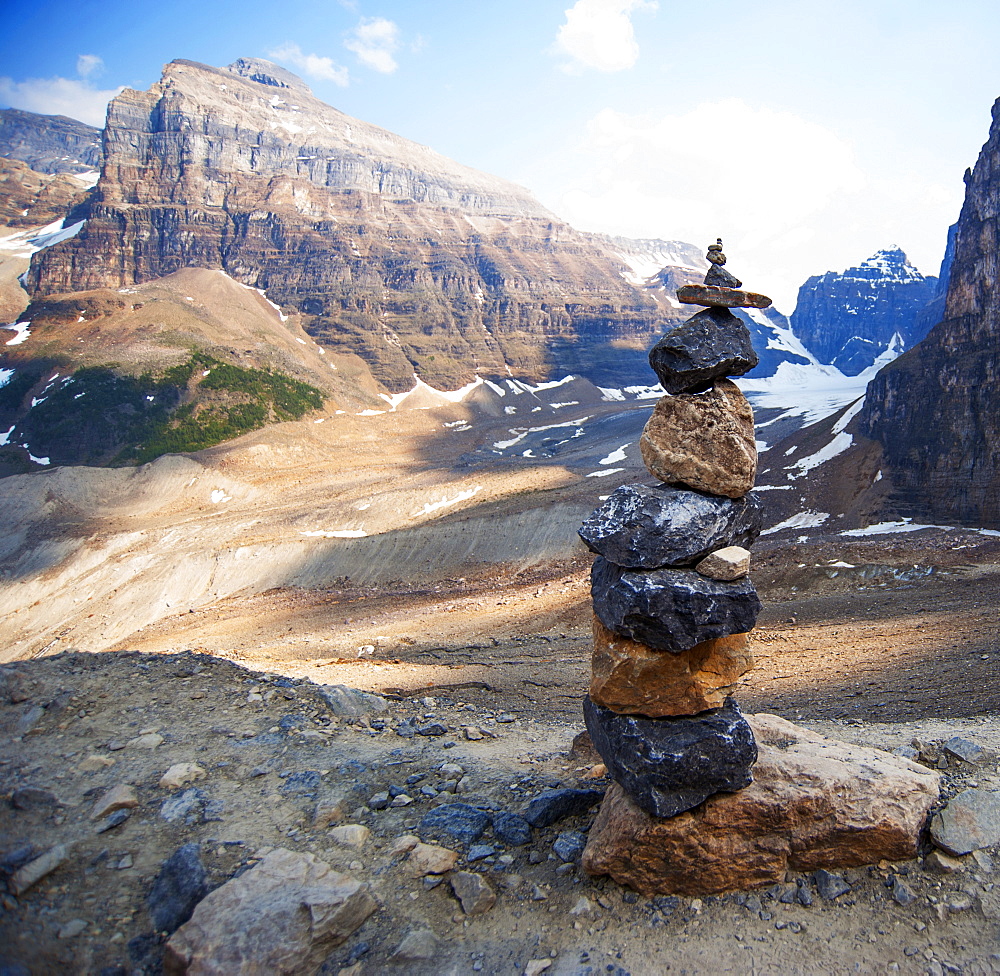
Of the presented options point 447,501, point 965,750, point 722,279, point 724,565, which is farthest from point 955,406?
point 724,565

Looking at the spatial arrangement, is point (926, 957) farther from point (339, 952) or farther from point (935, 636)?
point (935, 636)

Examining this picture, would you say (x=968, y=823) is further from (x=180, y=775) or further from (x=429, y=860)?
(x=180, y=775)

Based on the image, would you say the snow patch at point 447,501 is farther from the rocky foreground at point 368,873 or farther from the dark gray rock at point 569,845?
the dark gray rock at point 569,845

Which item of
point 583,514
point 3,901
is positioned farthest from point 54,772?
point 583,514

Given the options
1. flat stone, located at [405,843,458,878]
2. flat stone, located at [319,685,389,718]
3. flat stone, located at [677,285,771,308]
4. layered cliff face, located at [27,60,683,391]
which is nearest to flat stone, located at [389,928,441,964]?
flat stone, located at [405,843,458,878]

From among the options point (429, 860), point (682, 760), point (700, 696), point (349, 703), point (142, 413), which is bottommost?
point (349, 703)

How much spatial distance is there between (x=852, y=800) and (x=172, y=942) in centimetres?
706

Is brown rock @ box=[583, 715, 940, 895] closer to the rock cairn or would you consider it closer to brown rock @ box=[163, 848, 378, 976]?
the rock cairn

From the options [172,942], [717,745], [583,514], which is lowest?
[583,514]

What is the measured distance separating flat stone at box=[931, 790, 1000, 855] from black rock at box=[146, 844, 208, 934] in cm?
783

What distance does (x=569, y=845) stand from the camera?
7.89m

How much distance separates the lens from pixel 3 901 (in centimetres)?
661

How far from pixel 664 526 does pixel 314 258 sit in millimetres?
173997

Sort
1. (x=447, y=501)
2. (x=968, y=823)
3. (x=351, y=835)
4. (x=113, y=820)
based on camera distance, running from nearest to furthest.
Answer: (x=968, y=823), (x=113, y=820), (x=351, y=835), (x=447, y=501)
